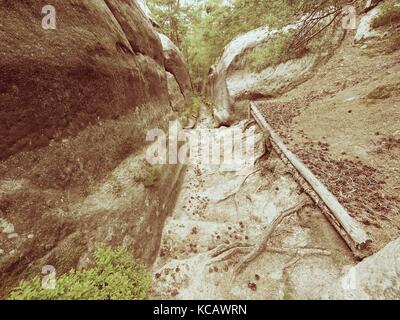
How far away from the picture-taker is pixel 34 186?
2926 millimetres

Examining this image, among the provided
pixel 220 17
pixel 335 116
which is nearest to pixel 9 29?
pixel 220 17

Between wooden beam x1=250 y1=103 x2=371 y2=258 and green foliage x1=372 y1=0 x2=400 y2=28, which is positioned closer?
wooden beam x1=250 y1=103 x2=371 y2=258

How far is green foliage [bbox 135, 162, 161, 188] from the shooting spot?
5.03m

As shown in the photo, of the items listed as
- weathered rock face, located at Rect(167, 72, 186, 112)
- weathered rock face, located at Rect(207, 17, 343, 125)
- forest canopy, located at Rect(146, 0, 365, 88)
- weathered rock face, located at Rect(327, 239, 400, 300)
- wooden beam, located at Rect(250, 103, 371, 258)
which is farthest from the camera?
weathered rock face, located at Rect(167, 72, 186, 112)

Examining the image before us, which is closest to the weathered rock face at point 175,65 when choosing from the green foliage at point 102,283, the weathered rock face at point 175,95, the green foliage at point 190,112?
the green foliage at point 190,112

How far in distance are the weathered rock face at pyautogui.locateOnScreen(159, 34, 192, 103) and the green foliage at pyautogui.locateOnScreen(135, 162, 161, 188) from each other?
9.99 meters

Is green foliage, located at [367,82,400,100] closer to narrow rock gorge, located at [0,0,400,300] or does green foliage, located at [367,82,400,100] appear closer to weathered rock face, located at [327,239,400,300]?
narrow rock gorge, located at [0,0,400,300]

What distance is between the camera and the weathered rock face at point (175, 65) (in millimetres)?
13547

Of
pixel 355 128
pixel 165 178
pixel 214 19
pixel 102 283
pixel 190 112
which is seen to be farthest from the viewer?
pixel 190 112

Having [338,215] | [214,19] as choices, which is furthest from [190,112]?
[338,215]

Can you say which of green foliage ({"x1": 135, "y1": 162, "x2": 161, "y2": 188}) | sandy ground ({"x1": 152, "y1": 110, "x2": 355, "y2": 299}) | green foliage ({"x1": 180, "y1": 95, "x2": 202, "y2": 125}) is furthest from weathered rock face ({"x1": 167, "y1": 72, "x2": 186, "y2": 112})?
sandy ground ({"x1": 152, "y1": 110, "x2": 355, "y2": 299})

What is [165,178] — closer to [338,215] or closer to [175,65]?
[338,215]

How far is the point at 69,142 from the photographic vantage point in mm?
3518

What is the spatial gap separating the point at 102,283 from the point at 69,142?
2.31 metres
